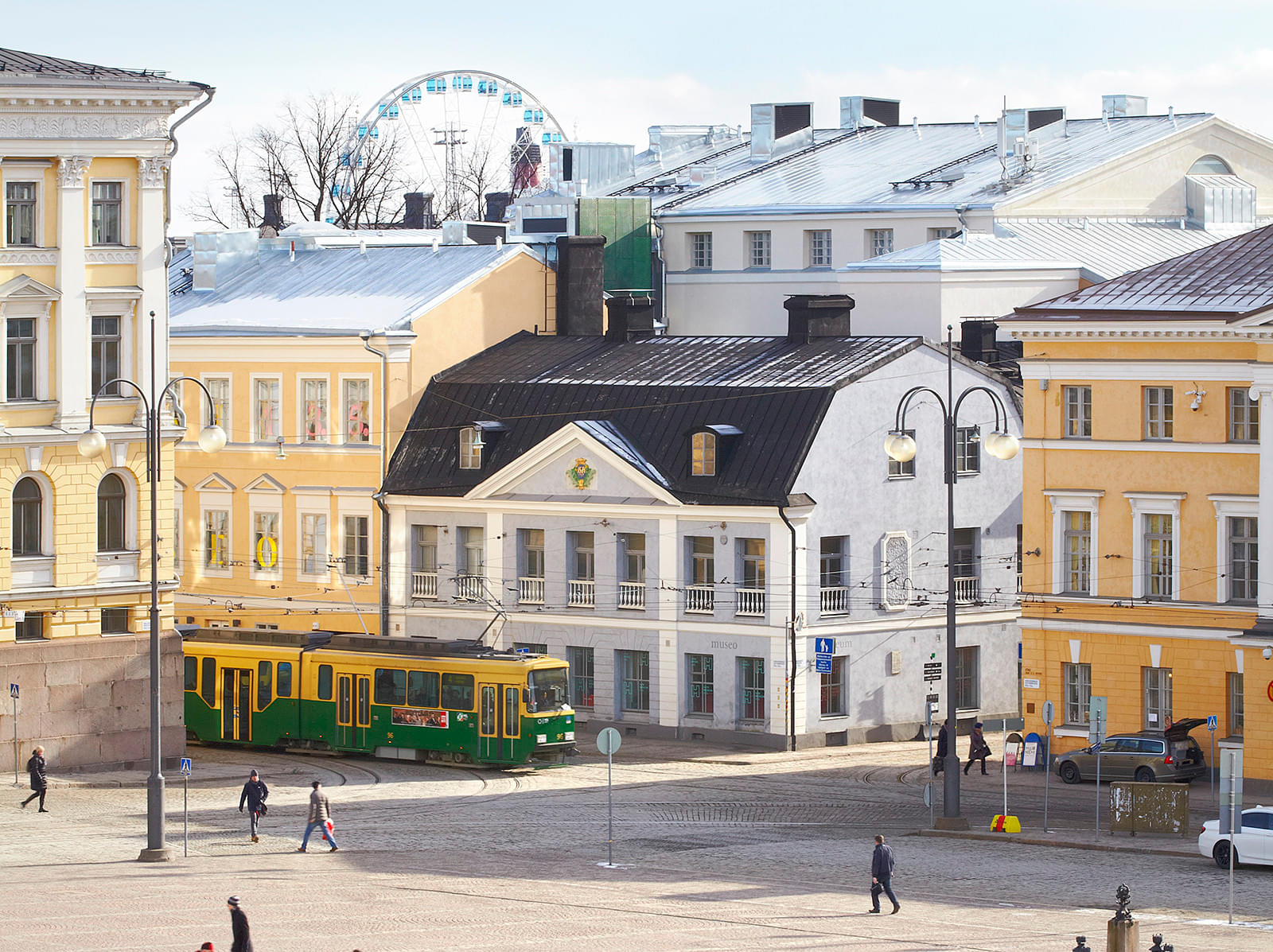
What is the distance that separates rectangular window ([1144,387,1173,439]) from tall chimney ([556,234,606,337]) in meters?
23.3

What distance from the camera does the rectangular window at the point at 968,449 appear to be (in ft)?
227

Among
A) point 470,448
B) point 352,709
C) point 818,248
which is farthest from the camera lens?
point 818,248

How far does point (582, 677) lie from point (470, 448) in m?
7.70

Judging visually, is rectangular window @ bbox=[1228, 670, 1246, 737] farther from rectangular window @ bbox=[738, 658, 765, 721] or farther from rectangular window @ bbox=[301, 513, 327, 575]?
rectangular window @ bbox=[301, 513, 327, 575]

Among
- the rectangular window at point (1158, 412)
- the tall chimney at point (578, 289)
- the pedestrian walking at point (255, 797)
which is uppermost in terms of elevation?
the tall chimney at point (578, 289)

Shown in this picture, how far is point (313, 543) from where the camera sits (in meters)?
73.9

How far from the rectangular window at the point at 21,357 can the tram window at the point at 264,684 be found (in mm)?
9954

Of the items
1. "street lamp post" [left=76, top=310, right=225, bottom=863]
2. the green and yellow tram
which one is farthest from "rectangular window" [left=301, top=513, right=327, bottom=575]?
"street lamp post" [left=76, top=310, right=225, bottom=863]

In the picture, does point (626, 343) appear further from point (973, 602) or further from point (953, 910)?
point (953, 910)

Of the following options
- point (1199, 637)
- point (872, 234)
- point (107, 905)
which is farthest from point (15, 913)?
point (872, 234)

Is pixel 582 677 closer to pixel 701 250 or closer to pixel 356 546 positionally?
Result: pixel 356 546

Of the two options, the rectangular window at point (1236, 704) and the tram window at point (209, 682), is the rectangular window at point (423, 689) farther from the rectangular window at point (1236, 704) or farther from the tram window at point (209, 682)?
the rectangular window at point (1236, 704)

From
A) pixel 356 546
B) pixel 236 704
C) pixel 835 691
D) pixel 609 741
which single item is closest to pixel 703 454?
pixel 835 691

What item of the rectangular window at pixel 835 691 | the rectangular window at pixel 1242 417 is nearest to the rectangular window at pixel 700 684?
the rectangular window at pixel 835 691
